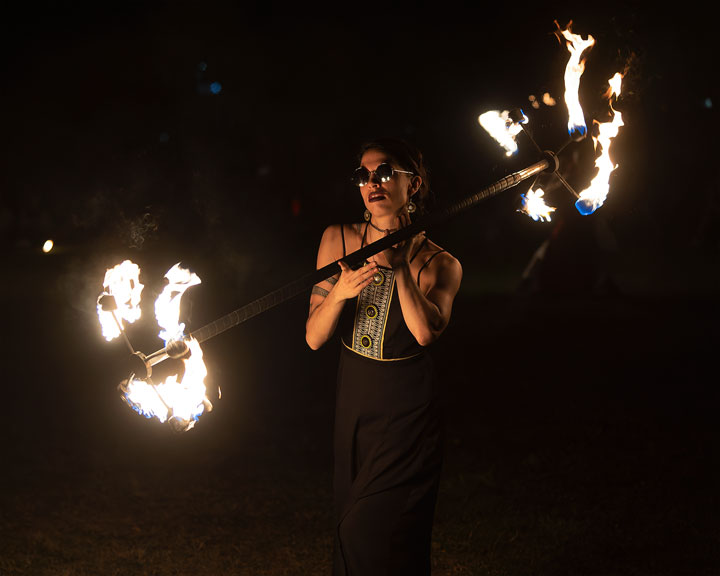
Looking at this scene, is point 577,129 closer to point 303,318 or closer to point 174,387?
point 174,387

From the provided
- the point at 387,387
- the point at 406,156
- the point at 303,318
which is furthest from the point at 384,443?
the point at 303,318

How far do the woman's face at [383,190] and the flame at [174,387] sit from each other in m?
0.97

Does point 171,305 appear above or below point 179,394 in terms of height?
above

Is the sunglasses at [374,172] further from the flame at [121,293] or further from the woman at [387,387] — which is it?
the flame at [121,293]

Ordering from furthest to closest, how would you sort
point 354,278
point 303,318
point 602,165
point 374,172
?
point 303,318 < point 602,165 < point 374,172 < point 354,278

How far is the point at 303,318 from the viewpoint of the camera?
15094 mm

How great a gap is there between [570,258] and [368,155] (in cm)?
1426

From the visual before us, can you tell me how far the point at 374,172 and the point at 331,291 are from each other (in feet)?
2.02

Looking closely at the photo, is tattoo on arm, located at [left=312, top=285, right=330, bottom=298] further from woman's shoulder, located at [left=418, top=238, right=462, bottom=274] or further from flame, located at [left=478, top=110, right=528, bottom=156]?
flame, located at [left=478, top=110, right=528, bottom=156]

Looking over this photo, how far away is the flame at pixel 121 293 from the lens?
11.0 ft

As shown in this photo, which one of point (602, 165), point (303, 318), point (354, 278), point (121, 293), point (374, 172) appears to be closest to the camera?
point (354, 278)

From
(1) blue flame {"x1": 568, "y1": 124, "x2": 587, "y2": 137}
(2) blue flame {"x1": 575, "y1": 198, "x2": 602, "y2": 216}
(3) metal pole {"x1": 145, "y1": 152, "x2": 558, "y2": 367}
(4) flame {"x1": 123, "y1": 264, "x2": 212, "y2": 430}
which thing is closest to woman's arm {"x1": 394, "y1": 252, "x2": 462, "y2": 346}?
(3) metal pole {"x1": 145, "y1": 152, "x2": 558, "y2": 367}

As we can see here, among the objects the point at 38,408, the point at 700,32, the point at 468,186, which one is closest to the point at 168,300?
the point at 38,408

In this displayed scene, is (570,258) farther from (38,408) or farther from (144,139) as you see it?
(38,408)
